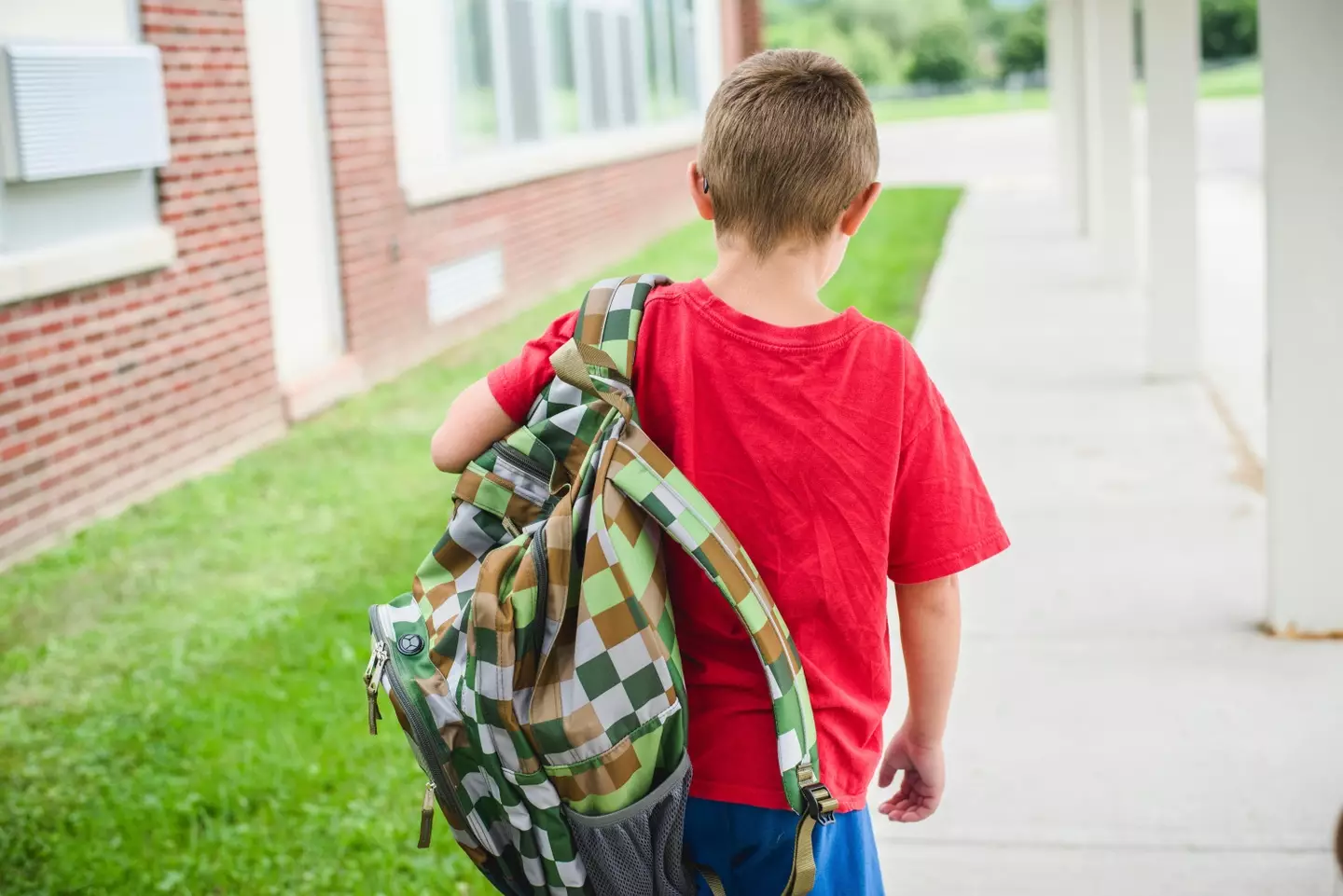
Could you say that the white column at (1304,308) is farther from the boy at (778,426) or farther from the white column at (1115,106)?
the white column at (1115,106)

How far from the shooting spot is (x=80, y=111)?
618cm

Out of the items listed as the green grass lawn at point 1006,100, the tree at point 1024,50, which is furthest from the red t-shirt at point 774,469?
the tree at point 1024,50

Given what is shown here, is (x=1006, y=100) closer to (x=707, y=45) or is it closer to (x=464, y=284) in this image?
(x=707, y=45)

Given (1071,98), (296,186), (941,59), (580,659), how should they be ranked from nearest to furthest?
(580,659)
(296,186)
(1071,98)
(941,59)

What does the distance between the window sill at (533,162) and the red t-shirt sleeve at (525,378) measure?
8092 mm

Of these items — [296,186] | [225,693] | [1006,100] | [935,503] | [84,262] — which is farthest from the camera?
[1006,100]

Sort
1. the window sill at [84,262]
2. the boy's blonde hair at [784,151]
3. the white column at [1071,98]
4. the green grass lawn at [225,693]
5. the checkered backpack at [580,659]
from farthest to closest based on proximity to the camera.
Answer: the white column at [1071,98] → the window sill at [84,262] → the green grass lawn at [225,693] → the boy's blonde hair at [784,151] → the checkered backpack at [580,659]

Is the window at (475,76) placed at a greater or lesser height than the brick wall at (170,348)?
greater

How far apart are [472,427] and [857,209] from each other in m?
0.53

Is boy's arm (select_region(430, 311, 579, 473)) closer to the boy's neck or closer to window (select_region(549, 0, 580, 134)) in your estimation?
the boy's neck

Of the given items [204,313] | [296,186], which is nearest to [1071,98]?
[296,186]

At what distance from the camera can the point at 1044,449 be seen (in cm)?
700

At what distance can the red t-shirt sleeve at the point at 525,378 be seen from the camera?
1.79 meters

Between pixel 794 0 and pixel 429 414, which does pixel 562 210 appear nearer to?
pixel 429 414
